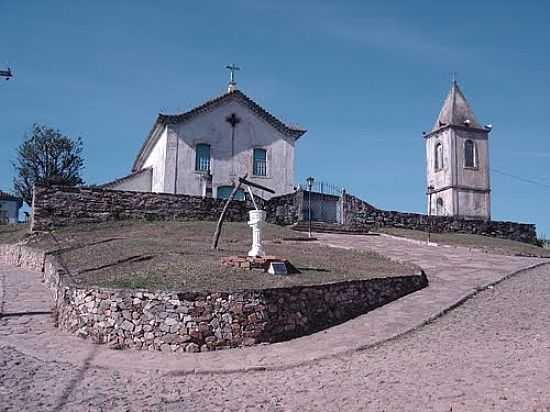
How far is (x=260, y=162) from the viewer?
33.1 m

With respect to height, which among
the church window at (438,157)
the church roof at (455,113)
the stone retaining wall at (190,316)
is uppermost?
the church roof at (455,113)

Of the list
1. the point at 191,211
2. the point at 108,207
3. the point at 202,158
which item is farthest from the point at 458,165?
the point at 108,207

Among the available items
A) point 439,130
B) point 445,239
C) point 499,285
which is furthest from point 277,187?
point 499,285

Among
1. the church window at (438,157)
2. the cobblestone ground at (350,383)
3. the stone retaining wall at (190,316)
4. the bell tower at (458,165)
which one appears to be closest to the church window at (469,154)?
the bell tower at (458,165)

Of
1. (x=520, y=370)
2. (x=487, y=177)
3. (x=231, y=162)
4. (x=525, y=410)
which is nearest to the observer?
(x=525, y=410)

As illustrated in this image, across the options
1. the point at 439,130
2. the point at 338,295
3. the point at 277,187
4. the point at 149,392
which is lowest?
the point at 149,392

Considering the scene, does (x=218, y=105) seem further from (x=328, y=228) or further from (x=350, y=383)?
(x=350, y=383)

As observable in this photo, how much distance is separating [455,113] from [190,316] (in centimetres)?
3725

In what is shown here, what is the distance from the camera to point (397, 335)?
9.55m

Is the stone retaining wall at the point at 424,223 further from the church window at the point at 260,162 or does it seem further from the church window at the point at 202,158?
the church window at the point at 202,158

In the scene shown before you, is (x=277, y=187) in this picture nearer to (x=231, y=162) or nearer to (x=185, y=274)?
(x=231, y=162)

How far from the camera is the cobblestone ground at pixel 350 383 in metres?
6.73

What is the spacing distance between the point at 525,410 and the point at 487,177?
37262 mm

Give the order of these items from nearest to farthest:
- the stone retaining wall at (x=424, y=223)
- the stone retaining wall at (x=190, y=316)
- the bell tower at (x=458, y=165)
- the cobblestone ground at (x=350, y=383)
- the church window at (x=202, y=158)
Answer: the cobblestone ground at (x=350, y=383), the stone retaining wall at (x=190, y=316), the stone retaining wall at (x=424, y=223), the church window at (x=202, y=158), the bell tower at (x=458, y=165)
